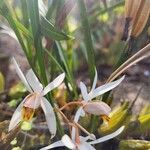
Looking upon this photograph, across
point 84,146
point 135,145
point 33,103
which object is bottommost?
point 135,145

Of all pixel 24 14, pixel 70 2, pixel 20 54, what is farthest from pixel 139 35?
pixel 20 54

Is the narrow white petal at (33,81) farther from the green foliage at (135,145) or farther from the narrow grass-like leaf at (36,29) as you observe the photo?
the green foliage at (135,145)

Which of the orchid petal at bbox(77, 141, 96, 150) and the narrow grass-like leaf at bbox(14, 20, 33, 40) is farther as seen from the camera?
the narrow grass-like leaf at bbox(14, 20, 33, 40)

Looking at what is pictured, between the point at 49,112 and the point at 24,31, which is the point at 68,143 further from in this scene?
the point at 24,31

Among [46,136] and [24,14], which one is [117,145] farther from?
[24,14]

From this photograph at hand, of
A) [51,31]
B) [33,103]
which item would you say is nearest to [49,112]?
[33,103]

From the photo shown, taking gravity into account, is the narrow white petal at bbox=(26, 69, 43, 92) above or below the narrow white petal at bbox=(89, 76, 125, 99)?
above

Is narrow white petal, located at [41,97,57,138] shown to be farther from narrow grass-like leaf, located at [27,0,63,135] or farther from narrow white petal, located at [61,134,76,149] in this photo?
narrow grass-like leaf, located at [27,0,63,135]

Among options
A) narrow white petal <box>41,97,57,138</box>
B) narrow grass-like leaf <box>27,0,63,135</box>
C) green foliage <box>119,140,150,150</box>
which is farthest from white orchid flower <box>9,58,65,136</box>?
green foliage <box>119,140,150,150</box>
